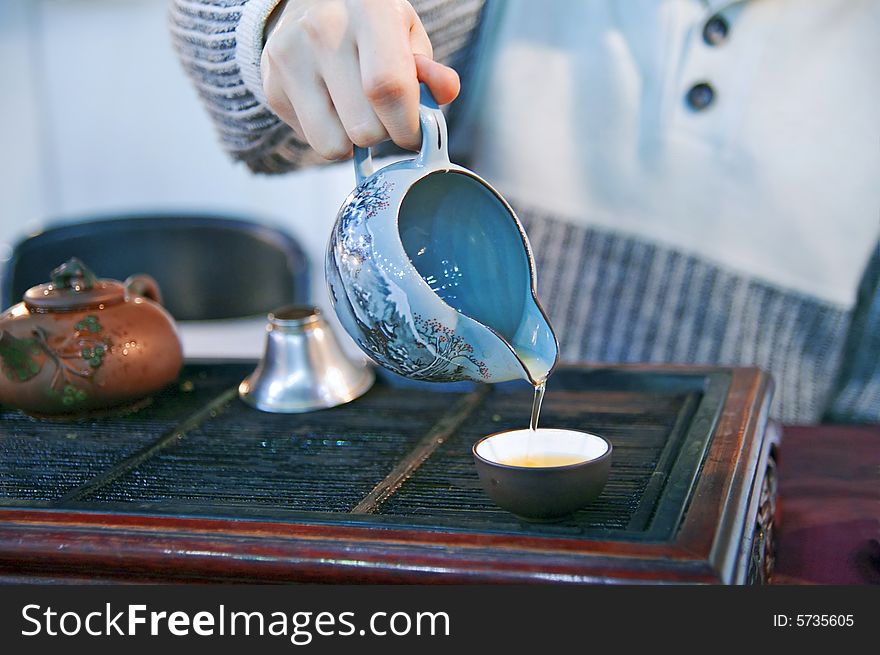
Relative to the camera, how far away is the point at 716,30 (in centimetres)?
155

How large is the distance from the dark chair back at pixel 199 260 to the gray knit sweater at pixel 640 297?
0.82 metres

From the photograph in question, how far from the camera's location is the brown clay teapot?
1.25 m

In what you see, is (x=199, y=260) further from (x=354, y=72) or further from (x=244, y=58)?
(x=354, y=72)

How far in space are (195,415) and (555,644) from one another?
0.67 m

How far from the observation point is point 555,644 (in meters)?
0.80

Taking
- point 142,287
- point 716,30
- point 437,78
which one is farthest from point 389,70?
point 716,30

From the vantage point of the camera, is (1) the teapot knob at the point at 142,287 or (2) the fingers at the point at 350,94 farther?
(1) the teapot knob at the point at 142,287

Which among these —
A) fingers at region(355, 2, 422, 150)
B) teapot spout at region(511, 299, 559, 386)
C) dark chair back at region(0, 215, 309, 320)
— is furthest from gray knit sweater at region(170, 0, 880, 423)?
dark chair back at region(0, 215, 309, 320)

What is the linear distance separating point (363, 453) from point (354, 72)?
1.40ft

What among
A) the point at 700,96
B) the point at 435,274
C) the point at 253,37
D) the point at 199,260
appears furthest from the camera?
the point at 199,260

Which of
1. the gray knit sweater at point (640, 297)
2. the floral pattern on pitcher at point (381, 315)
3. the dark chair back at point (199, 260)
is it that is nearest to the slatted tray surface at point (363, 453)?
the floral pattern on pitcher at point (381, 315)

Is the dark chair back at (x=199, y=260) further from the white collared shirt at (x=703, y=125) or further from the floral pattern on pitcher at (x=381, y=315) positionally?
the floral pattern on pitcher at (x=381, y=315)

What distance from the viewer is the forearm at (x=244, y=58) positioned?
1291mm

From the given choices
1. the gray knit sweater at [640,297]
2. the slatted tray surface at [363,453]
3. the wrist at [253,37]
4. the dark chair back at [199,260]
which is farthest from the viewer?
the dark chair back at [199,260]
